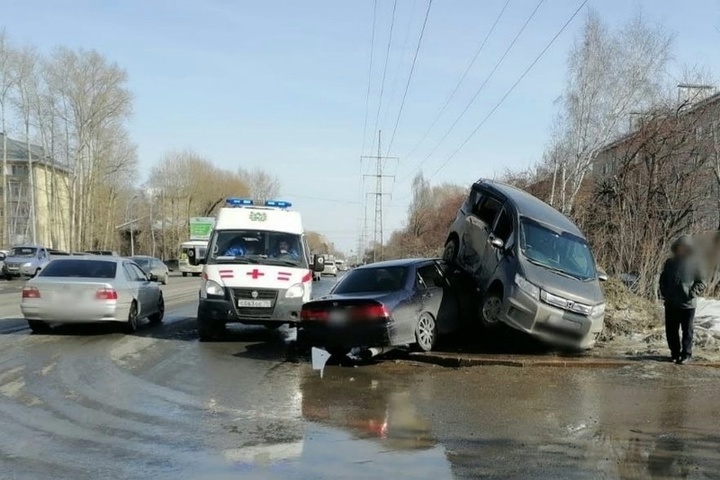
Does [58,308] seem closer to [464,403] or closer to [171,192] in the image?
[464,403]

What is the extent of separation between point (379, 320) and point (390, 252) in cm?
7807

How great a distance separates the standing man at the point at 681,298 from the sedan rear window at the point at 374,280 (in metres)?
3.94

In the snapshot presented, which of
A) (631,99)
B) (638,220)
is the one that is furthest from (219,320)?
(631,99)

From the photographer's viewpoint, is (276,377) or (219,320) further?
(219,320)

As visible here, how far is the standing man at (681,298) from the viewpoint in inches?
391

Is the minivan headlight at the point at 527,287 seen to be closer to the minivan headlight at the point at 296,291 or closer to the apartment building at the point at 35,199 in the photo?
the minivan headlight at the point at 296,291

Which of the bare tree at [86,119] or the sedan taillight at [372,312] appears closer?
the sedan taillight at [372,312]

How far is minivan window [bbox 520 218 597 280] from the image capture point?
10953 mm

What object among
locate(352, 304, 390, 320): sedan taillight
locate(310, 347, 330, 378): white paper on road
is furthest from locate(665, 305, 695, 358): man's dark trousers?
locate(310, 347, 330, 378): white paper on road

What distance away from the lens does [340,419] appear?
721cm

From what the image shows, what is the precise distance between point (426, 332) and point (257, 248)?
4257 mm

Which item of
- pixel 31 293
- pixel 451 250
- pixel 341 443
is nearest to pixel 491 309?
pixel 451 250

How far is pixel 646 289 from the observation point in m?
16.0

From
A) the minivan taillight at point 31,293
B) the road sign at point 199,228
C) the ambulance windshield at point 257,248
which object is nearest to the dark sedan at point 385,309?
the ambulance windshield at point 257,248
